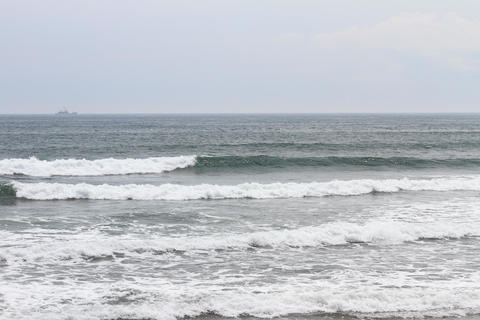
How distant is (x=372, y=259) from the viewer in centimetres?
1169

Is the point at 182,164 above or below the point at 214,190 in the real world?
above

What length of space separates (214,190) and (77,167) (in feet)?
34.9

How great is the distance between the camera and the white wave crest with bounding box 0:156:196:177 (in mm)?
27328

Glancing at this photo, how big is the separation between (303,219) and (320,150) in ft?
78.5

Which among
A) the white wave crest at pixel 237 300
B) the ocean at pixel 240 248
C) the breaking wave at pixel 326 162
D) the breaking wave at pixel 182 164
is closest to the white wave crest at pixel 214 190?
the ocean at pixel 240 248

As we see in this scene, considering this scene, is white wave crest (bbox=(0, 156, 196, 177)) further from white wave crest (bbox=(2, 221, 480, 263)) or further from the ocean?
white wave crest (bbox=(2, 221, 480, 263))

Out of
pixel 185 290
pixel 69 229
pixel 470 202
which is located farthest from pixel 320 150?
pixel 185 290

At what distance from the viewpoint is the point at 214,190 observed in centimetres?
2122

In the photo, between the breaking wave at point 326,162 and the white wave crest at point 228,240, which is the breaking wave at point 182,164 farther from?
Answer: the white wave crest at point 228,240

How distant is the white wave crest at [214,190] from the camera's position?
66.7ft

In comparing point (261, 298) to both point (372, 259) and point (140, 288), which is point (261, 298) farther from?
point (372, 259)

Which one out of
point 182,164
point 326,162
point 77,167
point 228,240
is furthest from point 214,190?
point 326,162

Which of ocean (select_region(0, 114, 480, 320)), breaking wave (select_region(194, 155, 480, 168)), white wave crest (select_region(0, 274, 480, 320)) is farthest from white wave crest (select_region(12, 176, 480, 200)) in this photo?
white wave crest (select_region(0, 274, 480, 320))

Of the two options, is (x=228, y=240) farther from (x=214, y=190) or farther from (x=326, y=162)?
(x=326, y=162)
